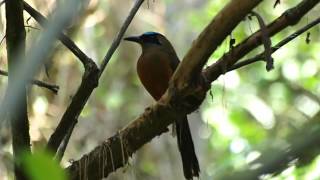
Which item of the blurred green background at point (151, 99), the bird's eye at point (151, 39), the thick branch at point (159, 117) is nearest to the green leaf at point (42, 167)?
the thick branch at point (159, 117)

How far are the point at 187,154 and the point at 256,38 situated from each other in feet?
3.84

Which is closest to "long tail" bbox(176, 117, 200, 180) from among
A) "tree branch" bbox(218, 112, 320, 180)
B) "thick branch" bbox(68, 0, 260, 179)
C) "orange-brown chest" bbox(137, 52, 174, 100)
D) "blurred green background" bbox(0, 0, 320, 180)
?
"thick branch" bbox(68, 0, 260, 179)

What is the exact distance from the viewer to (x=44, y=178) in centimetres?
53

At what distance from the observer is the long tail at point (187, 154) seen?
268 cm

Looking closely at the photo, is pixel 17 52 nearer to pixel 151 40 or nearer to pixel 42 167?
pixel 42 167

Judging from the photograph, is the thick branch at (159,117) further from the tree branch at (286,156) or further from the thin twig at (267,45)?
the tree branch at (286,156)

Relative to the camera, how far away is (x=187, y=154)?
2.85 m

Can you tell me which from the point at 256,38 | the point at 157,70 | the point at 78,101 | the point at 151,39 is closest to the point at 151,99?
the point at 151,39

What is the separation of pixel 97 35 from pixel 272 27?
3781 millimetres

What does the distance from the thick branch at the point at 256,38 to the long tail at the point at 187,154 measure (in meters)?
0.60

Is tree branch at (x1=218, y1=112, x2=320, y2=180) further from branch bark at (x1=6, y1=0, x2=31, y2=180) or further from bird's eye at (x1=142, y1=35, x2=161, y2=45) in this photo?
bird's eye at (x1=142, y1=35, x2=161, y2=45)

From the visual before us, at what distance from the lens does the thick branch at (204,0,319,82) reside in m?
1.73

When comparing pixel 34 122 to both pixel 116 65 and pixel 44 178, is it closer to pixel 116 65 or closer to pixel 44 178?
pixel 116 65

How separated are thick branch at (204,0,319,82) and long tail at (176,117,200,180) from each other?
1.97 feet
